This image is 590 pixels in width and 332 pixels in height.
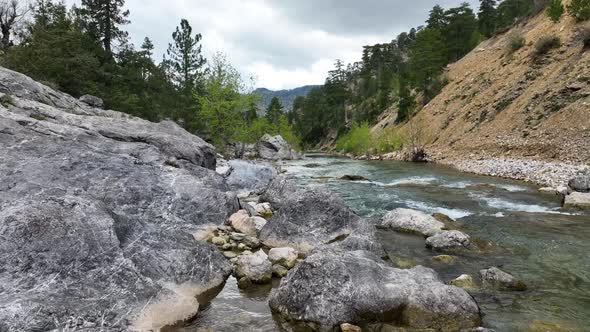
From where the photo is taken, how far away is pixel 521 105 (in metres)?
39.6

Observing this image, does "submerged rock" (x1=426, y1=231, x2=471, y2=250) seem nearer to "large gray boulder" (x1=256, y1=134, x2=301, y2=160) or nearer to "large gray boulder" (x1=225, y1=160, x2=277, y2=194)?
"large gray boulder" (x1=225, y1=160, x2=277, y2=194)

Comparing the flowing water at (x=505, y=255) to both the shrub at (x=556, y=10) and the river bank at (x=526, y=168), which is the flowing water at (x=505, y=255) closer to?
the river bank at (x=526, y=168)

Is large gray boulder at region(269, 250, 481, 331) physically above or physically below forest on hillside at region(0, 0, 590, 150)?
below

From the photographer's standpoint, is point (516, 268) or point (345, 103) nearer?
point (516, 268)

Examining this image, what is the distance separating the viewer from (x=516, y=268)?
984 cm

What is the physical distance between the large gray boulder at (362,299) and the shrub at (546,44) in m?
46.9

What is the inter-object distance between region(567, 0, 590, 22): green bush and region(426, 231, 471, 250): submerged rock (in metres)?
44.4

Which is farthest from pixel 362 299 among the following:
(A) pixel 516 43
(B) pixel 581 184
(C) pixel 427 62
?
(C) pixel 427 62

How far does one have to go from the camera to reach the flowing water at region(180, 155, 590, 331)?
7.11 metres

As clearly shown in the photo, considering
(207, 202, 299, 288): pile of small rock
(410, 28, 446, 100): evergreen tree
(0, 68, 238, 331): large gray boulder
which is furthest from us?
(410, 28, 446, 100): evergreen tree

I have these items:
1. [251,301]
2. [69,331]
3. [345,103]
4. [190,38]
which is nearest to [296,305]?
[251,301]

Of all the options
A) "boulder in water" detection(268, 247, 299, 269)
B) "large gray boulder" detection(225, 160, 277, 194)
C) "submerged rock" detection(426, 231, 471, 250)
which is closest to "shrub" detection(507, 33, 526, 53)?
"large gray boulder" detection(225, 160, 277, 194)

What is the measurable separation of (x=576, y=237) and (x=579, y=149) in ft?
62.0

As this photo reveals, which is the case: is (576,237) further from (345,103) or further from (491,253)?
(345,103)
